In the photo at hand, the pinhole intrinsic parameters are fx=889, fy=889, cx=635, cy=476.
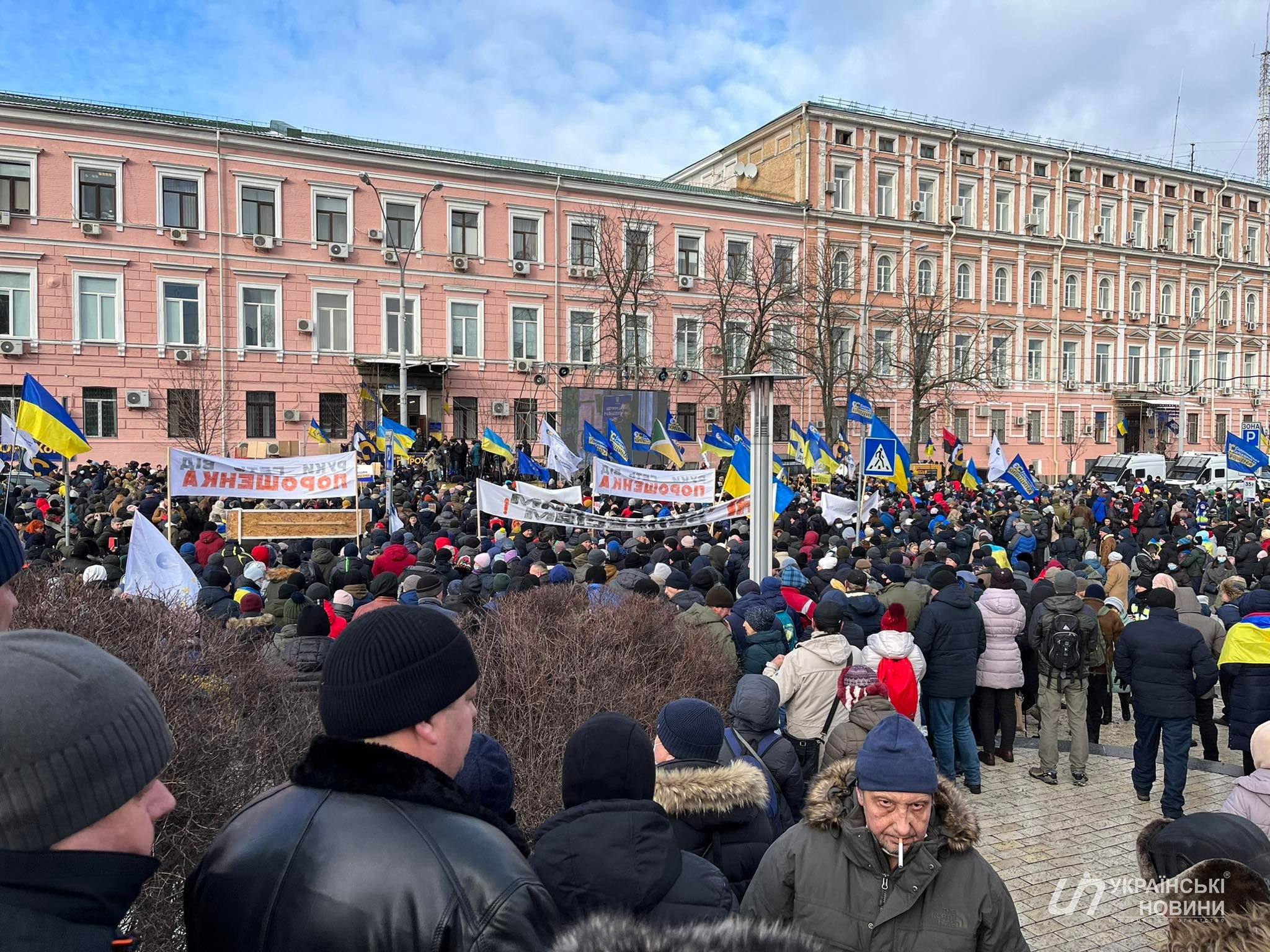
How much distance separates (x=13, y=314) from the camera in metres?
29.0

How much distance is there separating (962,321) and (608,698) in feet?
150

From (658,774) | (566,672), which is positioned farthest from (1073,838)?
(658,774)

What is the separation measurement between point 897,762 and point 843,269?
43.7 metres

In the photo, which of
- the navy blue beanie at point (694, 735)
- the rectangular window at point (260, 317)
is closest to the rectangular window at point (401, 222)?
the rectangular window at point (260, 317)

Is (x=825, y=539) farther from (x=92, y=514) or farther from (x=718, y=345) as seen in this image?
(x=718, y=345)

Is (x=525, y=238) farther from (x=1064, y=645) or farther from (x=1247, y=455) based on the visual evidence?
(x=1064, y=645)

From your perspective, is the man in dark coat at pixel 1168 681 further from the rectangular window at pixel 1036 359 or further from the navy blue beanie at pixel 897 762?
the rectangular window at pixel 1036 359

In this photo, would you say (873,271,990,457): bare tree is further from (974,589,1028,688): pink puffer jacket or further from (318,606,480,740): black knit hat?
(318,606,480,740): black knit hat

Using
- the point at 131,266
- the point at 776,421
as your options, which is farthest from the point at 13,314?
the point at 776,421

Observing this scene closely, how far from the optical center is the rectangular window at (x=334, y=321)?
33.3m

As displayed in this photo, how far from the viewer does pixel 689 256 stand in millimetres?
40656

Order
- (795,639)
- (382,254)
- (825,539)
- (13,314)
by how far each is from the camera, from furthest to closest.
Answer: (382,254) → (13,314) → (825,539) → (795,639)

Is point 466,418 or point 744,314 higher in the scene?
point 744,314

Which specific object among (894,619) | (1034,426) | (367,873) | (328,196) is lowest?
(894,619)
